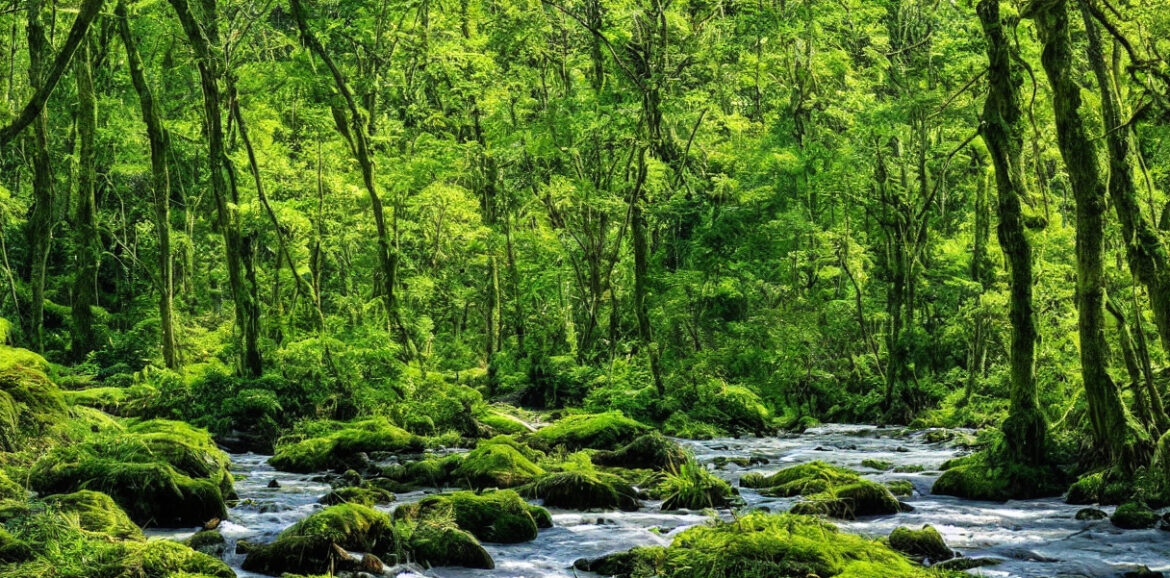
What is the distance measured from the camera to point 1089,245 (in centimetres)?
1102

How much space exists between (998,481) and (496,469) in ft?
20.1

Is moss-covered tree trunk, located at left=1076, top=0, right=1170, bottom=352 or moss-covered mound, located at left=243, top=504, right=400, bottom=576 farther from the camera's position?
moss-covered tree trunk, located at left=1076, top=0, right=1170, bottom=352

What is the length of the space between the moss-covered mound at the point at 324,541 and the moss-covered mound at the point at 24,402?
14.2 feet

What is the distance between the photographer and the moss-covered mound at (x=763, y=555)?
7.28m

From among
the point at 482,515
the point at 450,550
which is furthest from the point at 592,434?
the point at 450,550

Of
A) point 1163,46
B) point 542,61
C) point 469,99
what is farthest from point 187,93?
point 1163,46

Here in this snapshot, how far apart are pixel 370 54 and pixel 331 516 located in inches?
650

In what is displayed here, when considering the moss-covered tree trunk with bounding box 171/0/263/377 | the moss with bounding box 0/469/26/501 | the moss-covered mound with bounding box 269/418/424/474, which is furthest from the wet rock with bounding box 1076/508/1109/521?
the moss-covered tree trunk with bounding box 171/0/263/377

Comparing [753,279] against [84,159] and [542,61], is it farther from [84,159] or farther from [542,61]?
[84,159]

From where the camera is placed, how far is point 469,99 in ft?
88.3

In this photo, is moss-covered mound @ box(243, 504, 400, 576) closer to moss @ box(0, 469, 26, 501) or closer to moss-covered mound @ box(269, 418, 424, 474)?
moss @ box(0, 469, 26, 501)

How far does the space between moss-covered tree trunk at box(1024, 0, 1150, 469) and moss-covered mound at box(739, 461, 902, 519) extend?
2.50 m

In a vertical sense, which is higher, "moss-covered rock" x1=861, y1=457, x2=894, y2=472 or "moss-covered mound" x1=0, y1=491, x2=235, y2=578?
"moss-covered mound" x1=0, y1=491, x2=235, y2=578

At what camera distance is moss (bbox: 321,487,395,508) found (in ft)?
33.9
